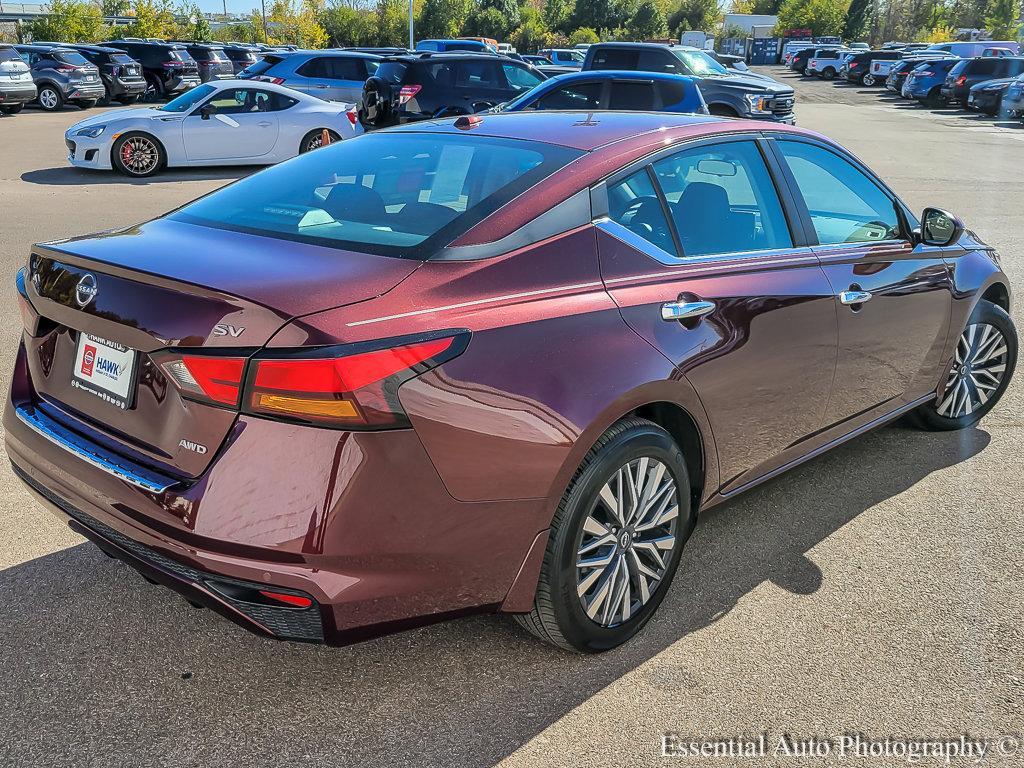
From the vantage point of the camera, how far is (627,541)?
3.04 metres

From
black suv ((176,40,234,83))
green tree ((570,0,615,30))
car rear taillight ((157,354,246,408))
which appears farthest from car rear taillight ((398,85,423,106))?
green tree ((570,0,615,30))

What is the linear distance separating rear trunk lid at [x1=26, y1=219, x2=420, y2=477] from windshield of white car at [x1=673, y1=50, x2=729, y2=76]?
16.3 meters

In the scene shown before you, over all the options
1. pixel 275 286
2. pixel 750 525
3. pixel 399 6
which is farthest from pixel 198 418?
pixel 399 6

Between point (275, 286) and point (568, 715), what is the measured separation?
1.45 meters

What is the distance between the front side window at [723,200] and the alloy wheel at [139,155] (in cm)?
1221

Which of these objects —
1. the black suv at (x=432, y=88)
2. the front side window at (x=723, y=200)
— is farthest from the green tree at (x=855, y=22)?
the front side window at (x=723, y=200)

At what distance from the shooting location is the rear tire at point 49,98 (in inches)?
1052

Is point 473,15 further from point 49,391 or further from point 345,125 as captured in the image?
point 49,391

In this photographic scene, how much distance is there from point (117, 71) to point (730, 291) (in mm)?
30040

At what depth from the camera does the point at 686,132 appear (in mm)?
3492

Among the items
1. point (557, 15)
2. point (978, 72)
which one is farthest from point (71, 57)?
point (557, 15)

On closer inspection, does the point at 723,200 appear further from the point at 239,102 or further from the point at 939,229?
the point at 239,102

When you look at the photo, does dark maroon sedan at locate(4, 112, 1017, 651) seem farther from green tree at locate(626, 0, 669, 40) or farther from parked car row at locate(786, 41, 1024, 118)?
green tree at locate(626, 0, 669, 40)

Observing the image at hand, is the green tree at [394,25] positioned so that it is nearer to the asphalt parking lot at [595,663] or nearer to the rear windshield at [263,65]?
the rear windshield at [263,65]
